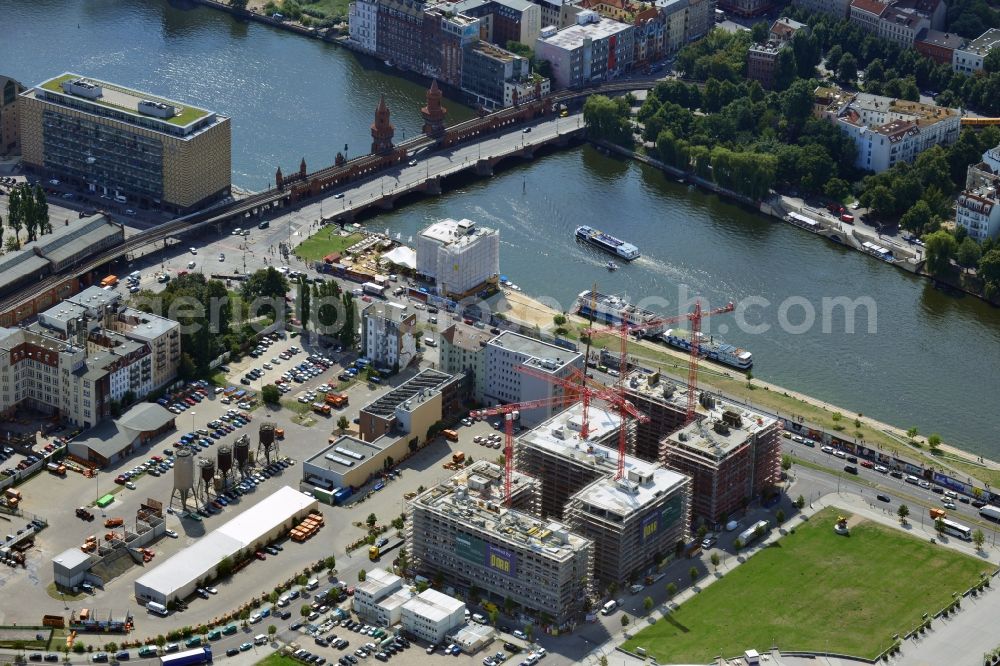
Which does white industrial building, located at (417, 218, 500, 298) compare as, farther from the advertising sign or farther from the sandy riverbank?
the advertising sign

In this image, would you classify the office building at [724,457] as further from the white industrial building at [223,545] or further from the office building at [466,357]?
the white industrial building at [223,545]

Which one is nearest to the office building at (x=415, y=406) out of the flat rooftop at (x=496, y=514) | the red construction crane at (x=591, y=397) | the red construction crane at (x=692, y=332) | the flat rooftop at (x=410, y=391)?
the flat rooftop at (x=410, y=391)

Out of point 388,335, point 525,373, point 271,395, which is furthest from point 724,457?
point 271,395

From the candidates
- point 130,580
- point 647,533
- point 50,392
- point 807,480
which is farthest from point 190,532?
point 807,480

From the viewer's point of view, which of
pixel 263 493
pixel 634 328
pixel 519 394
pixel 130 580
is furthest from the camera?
pixel 634 328

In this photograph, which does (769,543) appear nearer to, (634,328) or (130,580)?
(634,328)

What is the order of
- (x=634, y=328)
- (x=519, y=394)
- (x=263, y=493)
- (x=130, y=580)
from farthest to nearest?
(x=634, y=328) → (x=519, y=394) → (x=263, y=493) → (x=130, y=580)

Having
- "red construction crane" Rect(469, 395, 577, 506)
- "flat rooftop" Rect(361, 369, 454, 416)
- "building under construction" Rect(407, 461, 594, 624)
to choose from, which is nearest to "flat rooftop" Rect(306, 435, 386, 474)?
"flat rooftop" Rect(361, 369, 454, 416)
